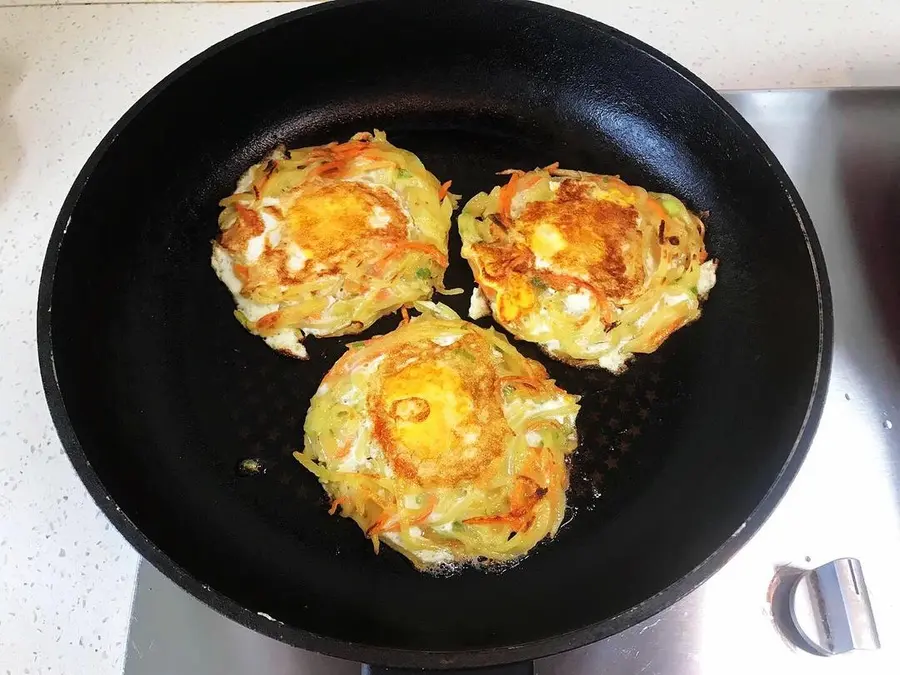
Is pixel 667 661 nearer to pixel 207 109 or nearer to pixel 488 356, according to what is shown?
pixel 488 356

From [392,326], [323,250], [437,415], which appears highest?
[323,250]

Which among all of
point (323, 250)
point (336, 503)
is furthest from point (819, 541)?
point (323, 250)

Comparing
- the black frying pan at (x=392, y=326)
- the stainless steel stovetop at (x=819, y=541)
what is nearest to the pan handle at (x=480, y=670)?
the black frying pan at (x=392, y=326)

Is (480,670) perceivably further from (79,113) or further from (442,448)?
(79,113)

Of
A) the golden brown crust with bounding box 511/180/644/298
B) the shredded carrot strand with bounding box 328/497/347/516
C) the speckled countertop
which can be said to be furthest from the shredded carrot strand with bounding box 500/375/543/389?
the speckled countertop

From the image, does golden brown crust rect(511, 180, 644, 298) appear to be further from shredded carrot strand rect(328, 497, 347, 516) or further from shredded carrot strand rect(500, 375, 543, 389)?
shredded carrot strand rect(328, 497, 347, 516)
